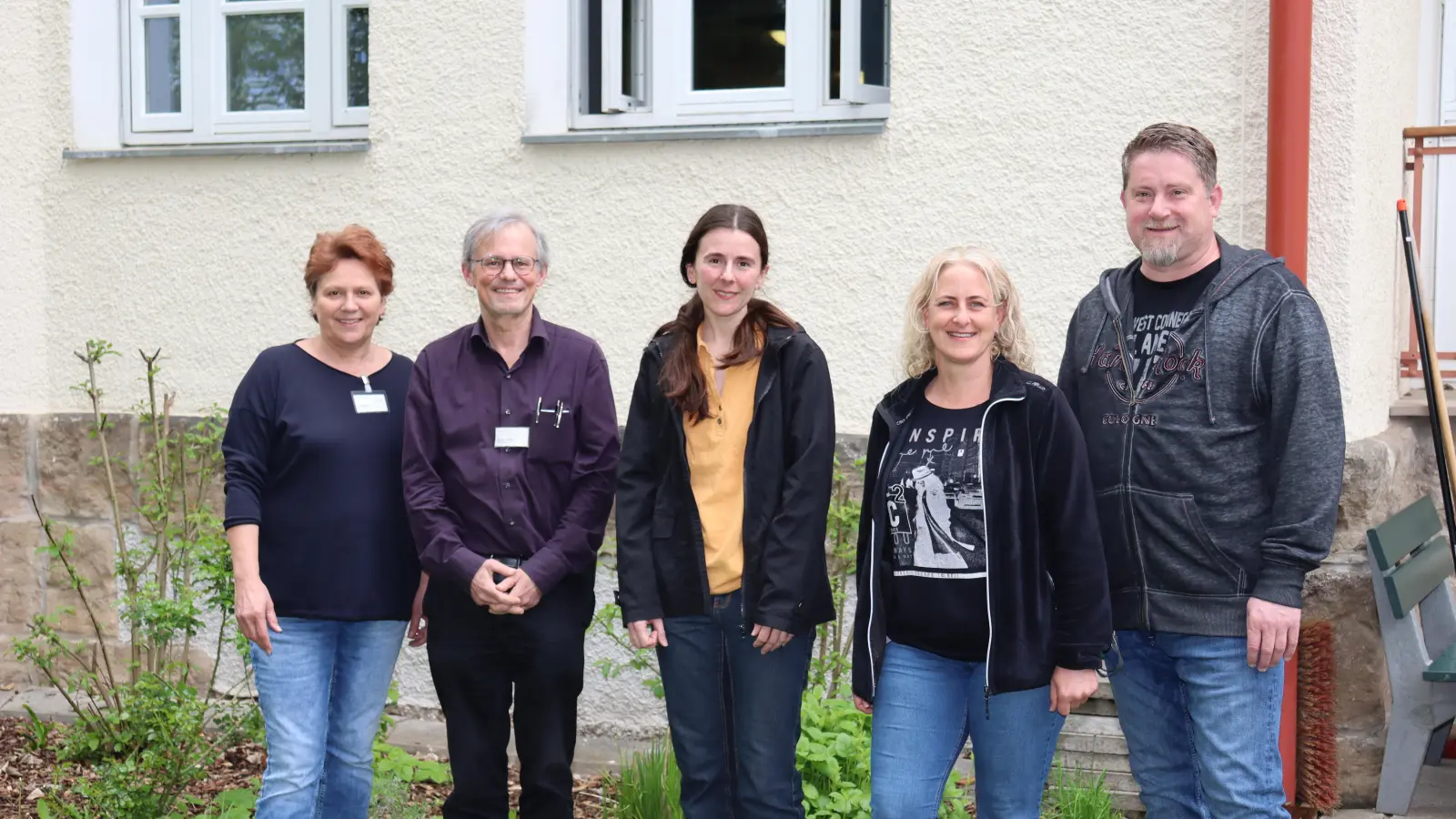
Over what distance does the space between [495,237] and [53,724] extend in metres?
3.17

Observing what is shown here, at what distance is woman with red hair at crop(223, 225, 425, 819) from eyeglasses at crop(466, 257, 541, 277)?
29 centimetres

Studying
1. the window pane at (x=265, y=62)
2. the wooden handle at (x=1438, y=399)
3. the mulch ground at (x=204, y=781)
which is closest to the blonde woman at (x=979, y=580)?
the mulch ground at (x=204, y=781)

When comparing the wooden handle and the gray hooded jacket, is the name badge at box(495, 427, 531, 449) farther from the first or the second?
the wooden handle

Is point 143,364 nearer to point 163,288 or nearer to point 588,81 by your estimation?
point 163,288

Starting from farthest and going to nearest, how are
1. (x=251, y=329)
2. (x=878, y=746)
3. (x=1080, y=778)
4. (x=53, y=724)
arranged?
(x=251, y=329), (x=53, y=724), (x=1080, y=778), (x=878, y=746)

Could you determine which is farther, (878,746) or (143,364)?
(143,364)

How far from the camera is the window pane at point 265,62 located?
229 inches

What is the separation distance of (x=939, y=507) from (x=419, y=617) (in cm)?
142

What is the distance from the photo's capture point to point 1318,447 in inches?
106

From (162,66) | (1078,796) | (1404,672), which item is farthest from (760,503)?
(162,66)

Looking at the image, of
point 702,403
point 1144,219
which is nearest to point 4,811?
point 702,403

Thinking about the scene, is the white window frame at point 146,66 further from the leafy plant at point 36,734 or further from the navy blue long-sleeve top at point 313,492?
the navy blue long-sleeve top at point 313,492

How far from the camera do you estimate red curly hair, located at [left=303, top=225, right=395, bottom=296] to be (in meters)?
3.36

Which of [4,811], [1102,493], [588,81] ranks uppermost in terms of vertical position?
[588,81]
